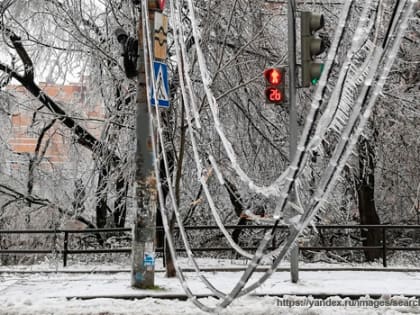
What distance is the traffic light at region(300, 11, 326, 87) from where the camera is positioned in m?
9.10

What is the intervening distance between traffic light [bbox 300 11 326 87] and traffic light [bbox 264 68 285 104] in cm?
85

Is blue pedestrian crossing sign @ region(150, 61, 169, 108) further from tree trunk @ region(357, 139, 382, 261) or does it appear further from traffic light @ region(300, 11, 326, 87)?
tree trunk @ region(357, 139, 382, 261)

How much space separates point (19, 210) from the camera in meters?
17.5

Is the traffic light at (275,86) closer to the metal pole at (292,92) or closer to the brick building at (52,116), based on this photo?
the metal pole at (292,92)

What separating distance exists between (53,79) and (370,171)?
358 inches

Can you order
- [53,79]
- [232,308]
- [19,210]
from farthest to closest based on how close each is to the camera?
[19,210] < [53,79] < [232,308]

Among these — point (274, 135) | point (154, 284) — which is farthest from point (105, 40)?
point (154, 284)

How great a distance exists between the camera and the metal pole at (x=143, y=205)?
9.82 metres

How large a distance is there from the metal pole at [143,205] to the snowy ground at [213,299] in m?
0.36

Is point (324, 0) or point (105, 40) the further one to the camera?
point (105, 40)

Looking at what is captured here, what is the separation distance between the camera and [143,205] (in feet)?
32.9

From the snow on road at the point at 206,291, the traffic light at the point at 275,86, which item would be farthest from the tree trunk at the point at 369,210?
the traffic light at the point at 275,86

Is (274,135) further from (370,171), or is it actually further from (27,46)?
(27,46)

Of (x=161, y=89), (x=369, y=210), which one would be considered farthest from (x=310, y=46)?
(x=369, y=210)
